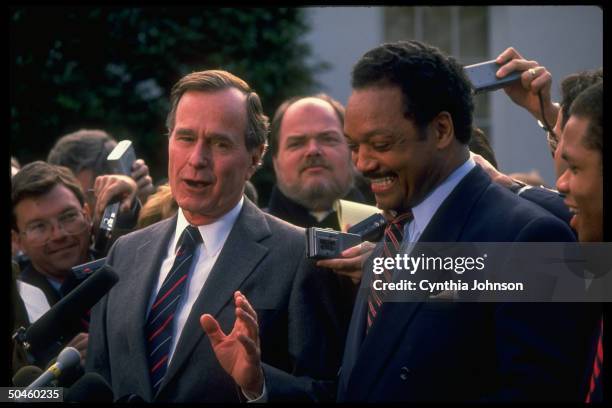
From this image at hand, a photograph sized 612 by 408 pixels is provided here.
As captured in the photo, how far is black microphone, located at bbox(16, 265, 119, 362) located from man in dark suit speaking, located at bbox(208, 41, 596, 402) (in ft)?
1.73

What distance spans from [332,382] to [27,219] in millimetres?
1595

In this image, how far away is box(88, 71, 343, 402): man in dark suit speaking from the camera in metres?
3.16

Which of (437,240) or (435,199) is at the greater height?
(435,199)

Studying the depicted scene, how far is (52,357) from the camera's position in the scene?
3295mm

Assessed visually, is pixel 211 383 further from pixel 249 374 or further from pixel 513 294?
pixel 513 294

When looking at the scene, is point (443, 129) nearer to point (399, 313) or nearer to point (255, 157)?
point (399, 313)

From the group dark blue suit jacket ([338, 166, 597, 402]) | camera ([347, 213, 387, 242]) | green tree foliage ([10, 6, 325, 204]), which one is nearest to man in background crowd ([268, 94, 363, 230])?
camera ([347, 213, 387, 242])

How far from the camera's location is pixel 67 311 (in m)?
3.12

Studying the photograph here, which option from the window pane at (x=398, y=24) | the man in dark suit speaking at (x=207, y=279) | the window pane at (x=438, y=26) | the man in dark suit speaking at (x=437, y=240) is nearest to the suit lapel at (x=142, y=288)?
the man in dark suit speaking at (x=207, y=279)

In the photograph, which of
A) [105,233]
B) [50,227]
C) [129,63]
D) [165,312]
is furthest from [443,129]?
[129,63]

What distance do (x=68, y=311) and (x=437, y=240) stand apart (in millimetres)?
1152

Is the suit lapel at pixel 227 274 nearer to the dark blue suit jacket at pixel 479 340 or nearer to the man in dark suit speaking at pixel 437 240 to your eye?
the man in dark suit speaking at pixel 437 240

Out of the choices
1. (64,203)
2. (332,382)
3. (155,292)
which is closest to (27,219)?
(64,203)

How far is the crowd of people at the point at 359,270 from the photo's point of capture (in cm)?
260
